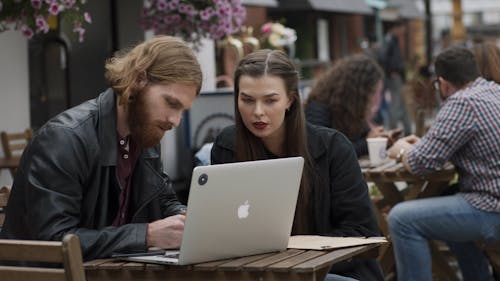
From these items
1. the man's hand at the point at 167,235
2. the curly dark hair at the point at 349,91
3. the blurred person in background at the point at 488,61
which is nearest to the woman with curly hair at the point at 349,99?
the curly dark hair at the point at 349,91

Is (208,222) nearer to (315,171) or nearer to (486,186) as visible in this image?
(315,171)

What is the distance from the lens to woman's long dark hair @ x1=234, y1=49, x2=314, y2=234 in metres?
4.21

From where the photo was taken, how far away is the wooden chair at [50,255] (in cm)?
293

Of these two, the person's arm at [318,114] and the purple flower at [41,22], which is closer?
the purple flower at [41,22]

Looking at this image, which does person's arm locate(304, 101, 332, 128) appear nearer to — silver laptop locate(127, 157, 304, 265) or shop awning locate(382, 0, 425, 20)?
silver laptop locate(127, 157, 304, 265)

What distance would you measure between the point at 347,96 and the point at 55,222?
361cm

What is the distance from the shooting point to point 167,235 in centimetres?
334

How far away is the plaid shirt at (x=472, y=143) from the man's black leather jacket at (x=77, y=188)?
217 centimetres

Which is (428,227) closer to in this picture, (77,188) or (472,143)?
(472,143)

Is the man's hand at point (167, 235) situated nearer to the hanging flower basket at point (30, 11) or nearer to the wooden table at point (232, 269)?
the wooden table at point (232, 269)

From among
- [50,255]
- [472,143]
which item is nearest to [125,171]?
[50,255]

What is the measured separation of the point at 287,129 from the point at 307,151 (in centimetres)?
14

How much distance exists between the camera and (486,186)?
18.0 feet

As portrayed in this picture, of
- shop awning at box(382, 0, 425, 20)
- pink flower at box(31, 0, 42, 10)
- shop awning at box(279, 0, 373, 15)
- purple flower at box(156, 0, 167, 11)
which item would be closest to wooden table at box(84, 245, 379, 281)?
pink flower at box(31, 0, 42, 10)
